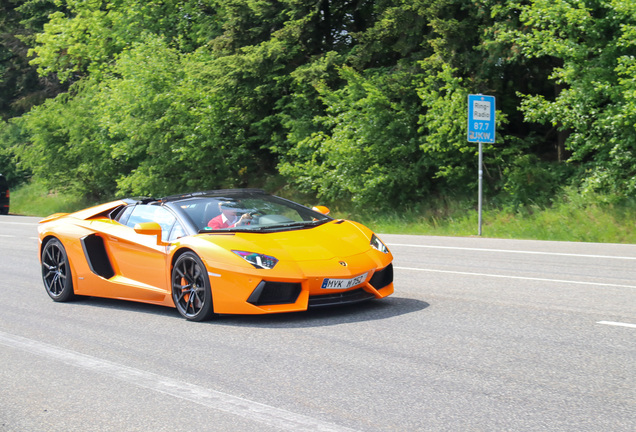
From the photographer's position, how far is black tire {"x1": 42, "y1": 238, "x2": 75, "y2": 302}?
31.8ft

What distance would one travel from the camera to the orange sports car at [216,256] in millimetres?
7488

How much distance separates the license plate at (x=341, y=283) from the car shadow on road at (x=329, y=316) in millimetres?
323

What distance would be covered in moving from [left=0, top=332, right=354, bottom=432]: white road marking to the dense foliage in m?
12.6

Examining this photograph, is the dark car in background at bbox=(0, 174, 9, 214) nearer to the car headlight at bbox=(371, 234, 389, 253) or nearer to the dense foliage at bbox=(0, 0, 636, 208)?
the dense foliage at bbox=(0, 0, 636, 208)

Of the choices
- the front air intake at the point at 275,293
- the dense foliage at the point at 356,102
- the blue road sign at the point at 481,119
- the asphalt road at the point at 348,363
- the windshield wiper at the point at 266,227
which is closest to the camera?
the asphalt road at the point at 348,363

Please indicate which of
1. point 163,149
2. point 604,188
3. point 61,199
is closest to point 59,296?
point 604,188

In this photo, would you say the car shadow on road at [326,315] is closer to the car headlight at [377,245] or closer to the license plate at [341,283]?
the license plate at [341,283]

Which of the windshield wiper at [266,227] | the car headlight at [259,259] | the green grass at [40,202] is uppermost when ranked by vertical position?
the windshield wiper at [266,227]

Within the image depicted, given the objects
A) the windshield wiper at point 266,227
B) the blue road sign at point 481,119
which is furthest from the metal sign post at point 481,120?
the windshield wiper at point 266,227

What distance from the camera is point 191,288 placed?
797cm

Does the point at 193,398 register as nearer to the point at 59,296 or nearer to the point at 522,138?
the point at 59,296

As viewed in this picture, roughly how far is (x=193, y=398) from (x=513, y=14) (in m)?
17.0

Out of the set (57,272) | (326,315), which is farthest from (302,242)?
(57,272)

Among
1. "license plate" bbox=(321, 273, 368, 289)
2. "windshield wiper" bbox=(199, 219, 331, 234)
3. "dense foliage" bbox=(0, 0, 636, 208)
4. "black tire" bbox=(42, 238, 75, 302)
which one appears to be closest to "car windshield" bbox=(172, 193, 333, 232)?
"windshield wiper" bbox=(199, 219, 331, 234)
